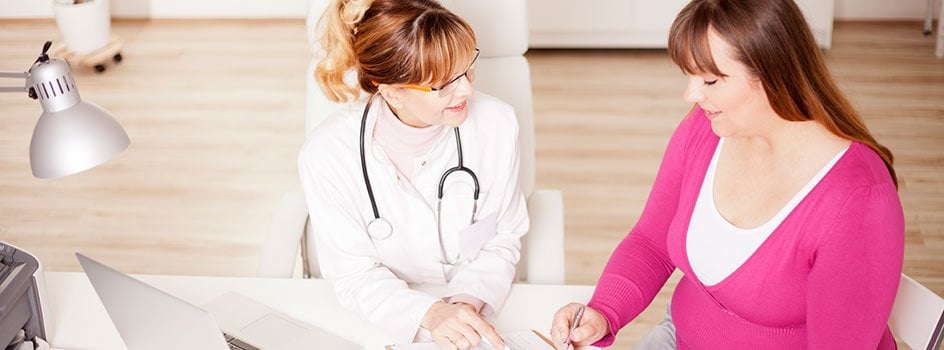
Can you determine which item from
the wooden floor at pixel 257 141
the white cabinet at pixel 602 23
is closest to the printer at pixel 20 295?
the wooden floor at pixel 257 141

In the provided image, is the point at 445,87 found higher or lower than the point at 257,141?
higher

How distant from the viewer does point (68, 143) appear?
145cm

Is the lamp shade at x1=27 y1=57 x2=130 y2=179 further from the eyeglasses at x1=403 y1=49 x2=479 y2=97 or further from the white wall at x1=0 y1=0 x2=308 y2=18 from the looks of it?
the white wall at x1=0 y1=0 x2=308 y2=18

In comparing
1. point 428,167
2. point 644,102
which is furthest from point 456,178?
point 644,102

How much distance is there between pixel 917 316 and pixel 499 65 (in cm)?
92

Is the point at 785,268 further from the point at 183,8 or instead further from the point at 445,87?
the point at 183,8

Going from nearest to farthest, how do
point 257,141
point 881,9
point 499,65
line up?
point 499,65, point 257,141, point 881,9

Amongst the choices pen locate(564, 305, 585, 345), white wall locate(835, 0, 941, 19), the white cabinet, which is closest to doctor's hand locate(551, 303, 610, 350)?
pen locate(564, 305, 585, 345)

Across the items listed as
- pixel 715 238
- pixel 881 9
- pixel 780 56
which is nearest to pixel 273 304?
pixel 715 238

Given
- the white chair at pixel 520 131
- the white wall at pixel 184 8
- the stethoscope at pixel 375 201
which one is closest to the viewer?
the stethoscope at pixel 375 201

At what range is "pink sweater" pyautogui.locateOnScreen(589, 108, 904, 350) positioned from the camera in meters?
1.51

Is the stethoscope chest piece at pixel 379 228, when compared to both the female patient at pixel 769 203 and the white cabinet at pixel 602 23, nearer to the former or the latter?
the female patient at pixel 769 203

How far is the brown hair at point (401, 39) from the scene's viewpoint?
172 centimetres

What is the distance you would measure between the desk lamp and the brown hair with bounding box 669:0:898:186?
0.86m
